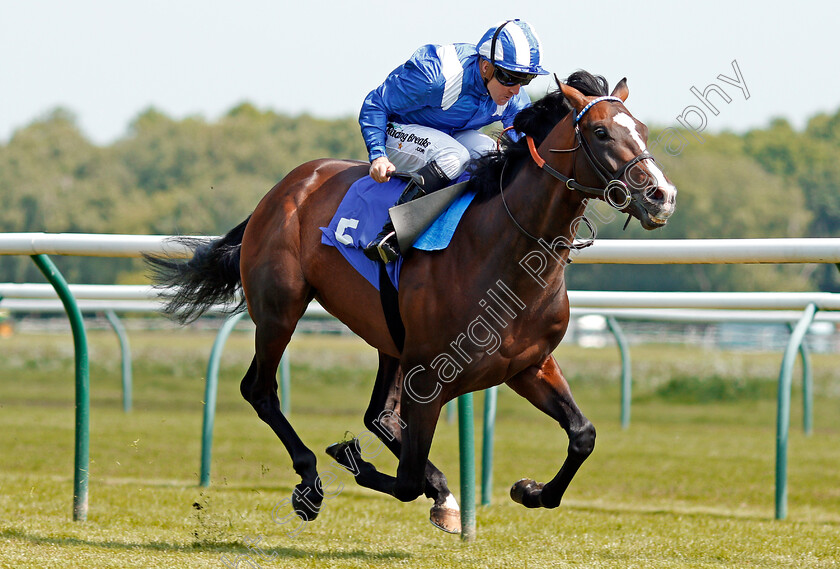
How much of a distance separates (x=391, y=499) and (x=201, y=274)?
2.34 meters

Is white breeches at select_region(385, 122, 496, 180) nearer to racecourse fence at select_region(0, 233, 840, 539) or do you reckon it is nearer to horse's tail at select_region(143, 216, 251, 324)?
racecourse fence at select_region(0, 233, 840, 539)

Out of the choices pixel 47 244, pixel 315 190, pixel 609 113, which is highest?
pixel 609 113

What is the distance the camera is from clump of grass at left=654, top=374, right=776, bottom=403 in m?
18.0

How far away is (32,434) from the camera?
9.91m

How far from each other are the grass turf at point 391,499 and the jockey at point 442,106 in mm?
1407

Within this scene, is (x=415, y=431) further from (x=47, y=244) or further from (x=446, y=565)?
(x=47, y=244)

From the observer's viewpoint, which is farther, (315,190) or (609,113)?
(315,190)

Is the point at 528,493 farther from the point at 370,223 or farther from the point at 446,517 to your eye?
the point at 370,223

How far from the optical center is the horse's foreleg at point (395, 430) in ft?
14.0

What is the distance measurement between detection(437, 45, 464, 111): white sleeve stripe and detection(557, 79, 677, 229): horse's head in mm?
595

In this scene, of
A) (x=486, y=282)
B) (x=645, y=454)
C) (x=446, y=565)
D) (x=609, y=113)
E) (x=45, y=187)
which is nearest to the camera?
(x=609, y=113)

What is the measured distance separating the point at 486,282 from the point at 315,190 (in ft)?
3.68

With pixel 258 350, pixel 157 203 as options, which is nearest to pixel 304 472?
pixel 258 350

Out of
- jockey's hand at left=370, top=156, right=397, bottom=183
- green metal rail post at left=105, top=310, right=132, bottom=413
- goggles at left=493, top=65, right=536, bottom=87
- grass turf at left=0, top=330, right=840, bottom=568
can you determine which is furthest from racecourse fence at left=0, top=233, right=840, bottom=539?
green metal rail post at left=105, top=310, right=132, bottom=413
